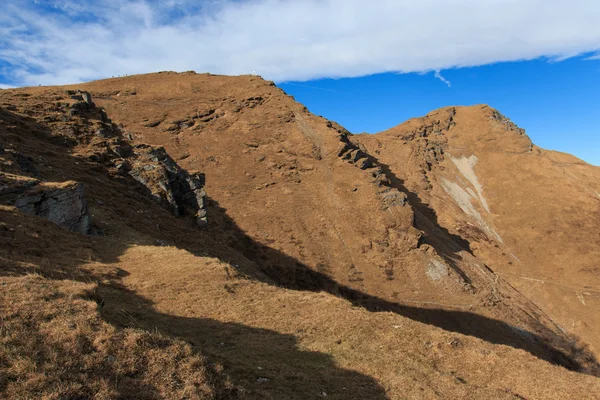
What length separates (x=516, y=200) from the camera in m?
85.6

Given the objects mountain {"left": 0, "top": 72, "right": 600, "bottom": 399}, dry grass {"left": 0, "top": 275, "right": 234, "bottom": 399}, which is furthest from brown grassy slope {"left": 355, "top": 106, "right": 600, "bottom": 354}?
dry grass {"left": 0, "top": 275, "right": 234, "bottom": 399}

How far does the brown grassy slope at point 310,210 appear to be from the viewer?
41438 millimetres

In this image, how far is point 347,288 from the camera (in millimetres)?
40625

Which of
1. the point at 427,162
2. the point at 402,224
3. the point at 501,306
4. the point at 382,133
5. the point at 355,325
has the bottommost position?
the point at 501,306

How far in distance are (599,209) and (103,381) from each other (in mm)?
103561

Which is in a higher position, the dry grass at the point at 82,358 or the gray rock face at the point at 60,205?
the gray rock face at the point at 60,205

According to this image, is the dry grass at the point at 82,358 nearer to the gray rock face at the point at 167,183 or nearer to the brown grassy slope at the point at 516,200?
the gray rock face at the point at 167,183

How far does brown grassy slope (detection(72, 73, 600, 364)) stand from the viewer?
41438 millimetres

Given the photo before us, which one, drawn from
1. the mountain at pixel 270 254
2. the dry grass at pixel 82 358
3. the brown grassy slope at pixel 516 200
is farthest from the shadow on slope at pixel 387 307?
the dry grass at pixel 82 358

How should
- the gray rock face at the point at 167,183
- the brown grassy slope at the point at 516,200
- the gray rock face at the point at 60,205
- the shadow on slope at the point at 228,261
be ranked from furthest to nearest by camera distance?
the brown grassy slope at the point at 516,200 < the gray rock face at the point at 167,183 < the gray rock face at the point at 60,205 < the shadow on slope at the point at 228,261

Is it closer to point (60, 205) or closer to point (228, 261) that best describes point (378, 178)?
point (228, 261)

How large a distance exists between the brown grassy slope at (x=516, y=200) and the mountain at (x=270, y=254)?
1.55 ft

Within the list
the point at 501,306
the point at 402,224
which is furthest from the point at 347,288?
the point at 501,306

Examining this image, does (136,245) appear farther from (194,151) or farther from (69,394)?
(194,151)
